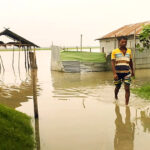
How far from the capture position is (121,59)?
248 inches

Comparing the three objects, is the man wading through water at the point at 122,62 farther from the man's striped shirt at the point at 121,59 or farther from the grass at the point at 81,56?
the grass at the point at 81,56

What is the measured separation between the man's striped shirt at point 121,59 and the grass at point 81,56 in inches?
426

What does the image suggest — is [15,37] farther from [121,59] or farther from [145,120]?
[145,120]

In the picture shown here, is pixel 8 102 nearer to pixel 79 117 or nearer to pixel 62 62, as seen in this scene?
pixel 79 117

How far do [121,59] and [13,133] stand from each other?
3.67 m

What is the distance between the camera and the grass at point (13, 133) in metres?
3.40

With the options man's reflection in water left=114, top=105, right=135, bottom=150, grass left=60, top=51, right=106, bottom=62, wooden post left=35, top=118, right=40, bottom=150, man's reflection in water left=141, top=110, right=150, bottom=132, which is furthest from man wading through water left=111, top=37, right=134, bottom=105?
grass left=60, top=51, right=106, bottom=62

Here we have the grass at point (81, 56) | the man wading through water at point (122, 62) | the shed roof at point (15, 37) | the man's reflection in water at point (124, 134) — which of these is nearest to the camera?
the man's reflection in water at point (124, 134)

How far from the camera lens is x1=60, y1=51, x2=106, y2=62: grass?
17141mm

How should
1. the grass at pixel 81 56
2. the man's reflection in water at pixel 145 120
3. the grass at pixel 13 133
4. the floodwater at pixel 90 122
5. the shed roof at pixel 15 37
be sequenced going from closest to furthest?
the grass at pixel 13 133, the floodwater at pixel 90 122, the man's reflection in water at pixel 145 120, the shed roof at pixel 15 37, the grass at pixel 81 56

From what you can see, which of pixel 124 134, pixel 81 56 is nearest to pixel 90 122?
pixel 124 134

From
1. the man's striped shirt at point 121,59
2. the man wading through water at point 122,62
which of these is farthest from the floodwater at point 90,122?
the man's striped shirt at point 121,59

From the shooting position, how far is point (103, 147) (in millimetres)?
3896

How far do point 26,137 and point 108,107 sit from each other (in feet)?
10.8
